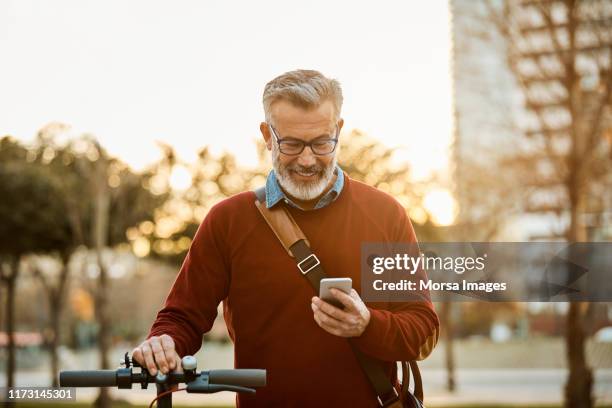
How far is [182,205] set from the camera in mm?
17781

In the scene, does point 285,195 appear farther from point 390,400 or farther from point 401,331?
point 390,400

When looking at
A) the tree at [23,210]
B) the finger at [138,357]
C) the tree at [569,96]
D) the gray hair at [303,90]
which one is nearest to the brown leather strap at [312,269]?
the gray hair at [303,90]

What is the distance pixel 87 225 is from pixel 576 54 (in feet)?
34.1

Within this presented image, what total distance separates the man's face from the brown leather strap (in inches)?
4.7

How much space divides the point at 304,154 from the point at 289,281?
0.40m

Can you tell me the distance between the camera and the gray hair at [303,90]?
8.17 ft

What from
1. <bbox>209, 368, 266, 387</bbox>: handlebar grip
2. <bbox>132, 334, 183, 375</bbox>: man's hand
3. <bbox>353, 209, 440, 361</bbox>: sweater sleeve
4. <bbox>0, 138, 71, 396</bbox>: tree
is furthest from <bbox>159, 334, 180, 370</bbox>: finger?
<bbox>0, 138, 71, 396</bbox>: tree

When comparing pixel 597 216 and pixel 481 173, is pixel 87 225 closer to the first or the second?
pixel 481 173

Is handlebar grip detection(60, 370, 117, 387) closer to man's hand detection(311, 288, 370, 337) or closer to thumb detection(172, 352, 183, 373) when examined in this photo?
thumb detection(172, 352, 183, 373)

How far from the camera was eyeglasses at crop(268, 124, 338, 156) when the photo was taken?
8.24ft

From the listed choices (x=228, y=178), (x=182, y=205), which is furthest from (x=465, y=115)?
(x=182, y=205)

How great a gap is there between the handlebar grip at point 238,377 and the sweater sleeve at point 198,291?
0.25m

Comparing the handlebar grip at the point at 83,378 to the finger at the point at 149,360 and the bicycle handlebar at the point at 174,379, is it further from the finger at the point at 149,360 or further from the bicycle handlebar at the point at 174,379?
the finger at the point at 149,360

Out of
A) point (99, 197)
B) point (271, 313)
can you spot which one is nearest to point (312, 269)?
point (271, 313)
